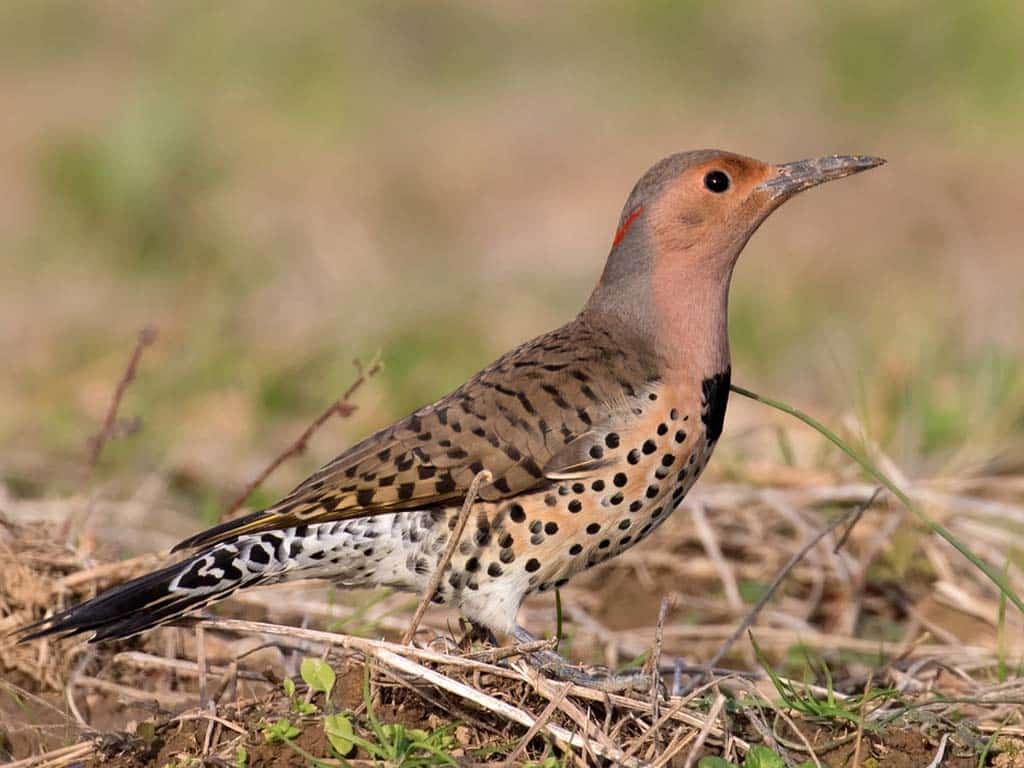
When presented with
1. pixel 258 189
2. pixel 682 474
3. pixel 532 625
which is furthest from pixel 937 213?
pixel 682 474

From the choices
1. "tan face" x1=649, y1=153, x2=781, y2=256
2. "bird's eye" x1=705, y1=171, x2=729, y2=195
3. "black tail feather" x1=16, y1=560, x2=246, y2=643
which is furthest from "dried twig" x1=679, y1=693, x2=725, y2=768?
"bird's eye" x1=705, y1=171, x2=729, y2=195

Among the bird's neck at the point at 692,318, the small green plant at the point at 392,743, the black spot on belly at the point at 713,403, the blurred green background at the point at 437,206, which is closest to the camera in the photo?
the small green plant at the point at 392,743

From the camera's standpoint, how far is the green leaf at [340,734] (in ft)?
12.9

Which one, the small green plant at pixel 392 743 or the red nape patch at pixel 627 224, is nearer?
the small green plant at pixel 392 743

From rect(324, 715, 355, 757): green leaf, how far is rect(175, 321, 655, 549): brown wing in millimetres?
867

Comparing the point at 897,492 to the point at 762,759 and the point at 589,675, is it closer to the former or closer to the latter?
the point at 762,759

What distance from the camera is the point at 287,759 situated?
13.1 feet

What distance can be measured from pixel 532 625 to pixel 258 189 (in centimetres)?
793

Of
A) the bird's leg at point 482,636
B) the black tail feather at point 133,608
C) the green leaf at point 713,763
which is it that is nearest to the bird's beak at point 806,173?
the bird's leg at point 482,636

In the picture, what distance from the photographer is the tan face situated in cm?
528

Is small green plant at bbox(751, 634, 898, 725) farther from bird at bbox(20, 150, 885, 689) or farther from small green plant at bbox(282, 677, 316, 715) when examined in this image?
small green plant at bbox(282, 677, 316, 715)

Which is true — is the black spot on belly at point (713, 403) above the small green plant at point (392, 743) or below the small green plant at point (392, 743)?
above

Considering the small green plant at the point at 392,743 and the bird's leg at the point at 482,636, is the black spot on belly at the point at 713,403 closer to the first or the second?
the bird's leg at the point at 482,636

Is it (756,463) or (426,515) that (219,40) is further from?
(426,515)
